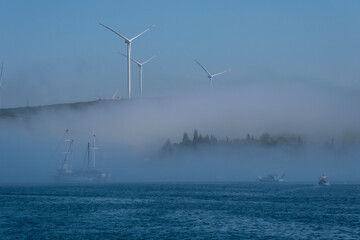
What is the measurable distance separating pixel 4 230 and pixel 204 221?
110 feet

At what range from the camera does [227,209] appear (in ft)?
409

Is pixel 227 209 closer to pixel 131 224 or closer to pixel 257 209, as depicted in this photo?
pixel 257 209

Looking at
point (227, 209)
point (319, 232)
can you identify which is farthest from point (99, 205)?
point (319, 232)

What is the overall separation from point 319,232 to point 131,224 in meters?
30.2

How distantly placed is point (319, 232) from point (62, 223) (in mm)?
42202

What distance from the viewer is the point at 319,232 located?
3410 inches

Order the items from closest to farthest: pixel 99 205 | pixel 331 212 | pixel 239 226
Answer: pixel 239 226 < pixel 331 212 < pixel 99 205

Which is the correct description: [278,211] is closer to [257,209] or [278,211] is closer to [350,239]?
[257,209]

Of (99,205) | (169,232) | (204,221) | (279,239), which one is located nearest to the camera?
(279,239)

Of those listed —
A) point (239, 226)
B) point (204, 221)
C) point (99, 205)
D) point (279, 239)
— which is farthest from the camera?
point (99, 205)

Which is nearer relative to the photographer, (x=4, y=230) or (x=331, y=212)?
(x=4, y=230)

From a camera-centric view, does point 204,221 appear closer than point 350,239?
No

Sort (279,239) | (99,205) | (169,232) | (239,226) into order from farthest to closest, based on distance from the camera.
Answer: (99,205) < (239,226) < (169,232) < (279,239)

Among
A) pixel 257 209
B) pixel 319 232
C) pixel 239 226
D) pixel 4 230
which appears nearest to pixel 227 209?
pixel 257 209
